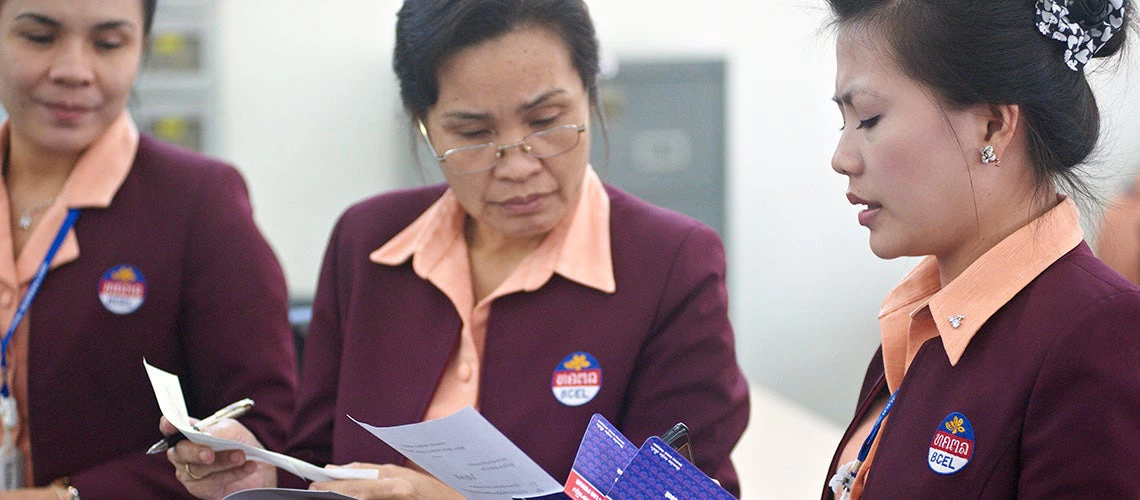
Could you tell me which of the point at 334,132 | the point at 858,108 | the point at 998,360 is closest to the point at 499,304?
the point at 858,108

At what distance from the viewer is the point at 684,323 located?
1740 mm

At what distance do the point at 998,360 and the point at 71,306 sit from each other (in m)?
1.45

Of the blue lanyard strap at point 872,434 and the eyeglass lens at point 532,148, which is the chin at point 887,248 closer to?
the blue lanyard strap at point 872,434

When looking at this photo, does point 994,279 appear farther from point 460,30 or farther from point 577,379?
point 460,30

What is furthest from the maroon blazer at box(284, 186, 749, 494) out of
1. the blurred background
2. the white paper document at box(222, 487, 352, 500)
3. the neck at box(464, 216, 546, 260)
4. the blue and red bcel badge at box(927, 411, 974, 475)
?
the blurred background

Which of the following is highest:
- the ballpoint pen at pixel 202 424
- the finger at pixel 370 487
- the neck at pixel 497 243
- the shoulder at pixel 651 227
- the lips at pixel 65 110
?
the lips at pixel 65 110

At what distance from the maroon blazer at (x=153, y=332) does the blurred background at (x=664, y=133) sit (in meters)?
3.48

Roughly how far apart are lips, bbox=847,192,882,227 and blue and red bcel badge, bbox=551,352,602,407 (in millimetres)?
504

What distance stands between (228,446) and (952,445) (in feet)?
3.02

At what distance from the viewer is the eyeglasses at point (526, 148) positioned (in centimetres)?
177

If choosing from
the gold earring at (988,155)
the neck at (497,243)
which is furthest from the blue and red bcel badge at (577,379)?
the gold earring at (988,155)

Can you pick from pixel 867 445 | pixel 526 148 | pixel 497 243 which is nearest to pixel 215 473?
pixel 497 243

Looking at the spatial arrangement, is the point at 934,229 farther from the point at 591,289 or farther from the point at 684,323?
the point at 591,289

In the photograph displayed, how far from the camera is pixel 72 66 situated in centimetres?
189
